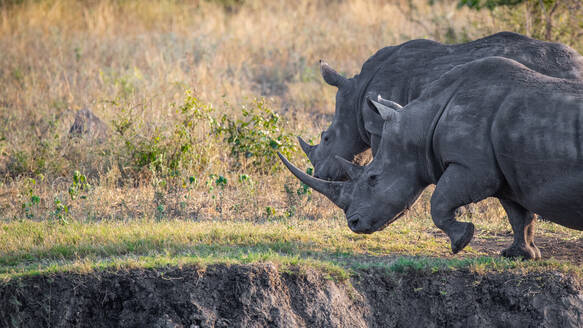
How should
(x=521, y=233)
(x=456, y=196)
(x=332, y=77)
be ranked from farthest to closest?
(x=332, y=77) < (x=521, y=233) < (x=456, y=196)

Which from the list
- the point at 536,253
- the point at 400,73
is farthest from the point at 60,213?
the point at 536,253

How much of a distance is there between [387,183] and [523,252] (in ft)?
4.41

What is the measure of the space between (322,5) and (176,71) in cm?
722

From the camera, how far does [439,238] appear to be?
676 cm

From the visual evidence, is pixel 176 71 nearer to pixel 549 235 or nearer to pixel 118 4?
pixel 118 4

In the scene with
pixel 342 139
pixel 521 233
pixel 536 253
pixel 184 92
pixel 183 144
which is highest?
pixel 342 139

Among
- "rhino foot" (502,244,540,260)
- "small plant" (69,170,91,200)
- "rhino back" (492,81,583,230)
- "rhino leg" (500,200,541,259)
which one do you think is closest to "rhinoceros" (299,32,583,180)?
"rhino back" (492,81,583,230)

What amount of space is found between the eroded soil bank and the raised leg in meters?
0.49

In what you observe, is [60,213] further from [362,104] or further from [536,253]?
[536,253]

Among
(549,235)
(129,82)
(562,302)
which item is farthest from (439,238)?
(129,82)

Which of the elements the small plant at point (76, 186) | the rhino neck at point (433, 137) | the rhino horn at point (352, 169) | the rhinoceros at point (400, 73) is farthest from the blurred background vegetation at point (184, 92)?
the rhino neck at point (433, 137)

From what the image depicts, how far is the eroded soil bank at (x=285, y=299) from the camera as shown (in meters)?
5.05

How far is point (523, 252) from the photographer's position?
19.3 feet

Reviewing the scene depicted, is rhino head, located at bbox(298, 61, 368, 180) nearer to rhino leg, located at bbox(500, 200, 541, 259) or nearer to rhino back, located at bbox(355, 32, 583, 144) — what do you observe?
rhino back, located at bbox(355, 32, 583, 144)
